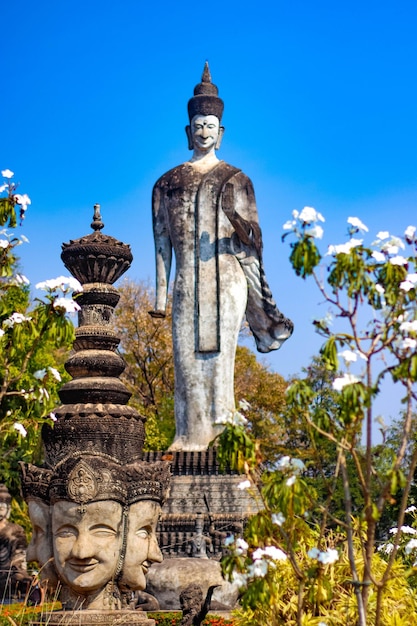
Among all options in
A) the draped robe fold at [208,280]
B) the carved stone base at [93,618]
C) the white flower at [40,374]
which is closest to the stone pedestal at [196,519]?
the draped robe fold at [208,280]

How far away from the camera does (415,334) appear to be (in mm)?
4930

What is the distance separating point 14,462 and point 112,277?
1713cm

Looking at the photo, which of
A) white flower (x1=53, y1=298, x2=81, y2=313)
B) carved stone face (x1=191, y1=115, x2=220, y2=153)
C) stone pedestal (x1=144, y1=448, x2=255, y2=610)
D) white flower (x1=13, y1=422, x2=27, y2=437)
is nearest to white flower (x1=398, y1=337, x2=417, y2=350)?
white flower (x1=53, y1=298, x2=81, y2=313)

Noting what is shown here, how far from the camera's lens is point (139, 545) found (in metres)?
7.08

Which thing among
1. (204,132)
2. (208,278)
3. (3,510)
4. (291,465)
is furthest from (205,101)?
(291,465)

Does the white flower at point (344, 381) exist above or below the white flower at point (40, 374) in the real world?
below

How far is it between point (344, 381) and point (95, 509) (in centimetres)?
275

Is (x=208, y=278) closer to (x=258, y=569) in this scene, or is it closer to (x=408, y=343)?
(x=258, y=569)

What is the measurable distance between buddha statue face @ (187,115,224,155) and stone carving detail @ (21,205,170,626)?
7.84 m

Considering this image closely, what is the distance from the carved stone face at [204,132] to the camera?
15.1 metres

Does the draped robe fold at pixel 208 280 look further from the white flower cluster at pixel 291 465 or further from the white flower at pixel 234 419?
the white flower cluster at pixel 291 465

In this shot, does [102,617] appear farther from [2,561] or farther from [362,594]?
[2,561]

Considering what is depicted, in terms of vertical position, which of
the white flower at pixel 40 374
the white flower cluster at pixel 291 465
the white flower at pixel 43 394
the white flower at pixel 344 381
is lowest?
the white flower cluster at pixel 291 465

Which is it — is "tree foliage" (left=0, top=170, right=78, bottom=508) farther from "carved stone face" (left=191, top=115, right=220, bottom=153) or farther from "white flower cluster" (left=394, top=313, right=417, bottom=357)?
"carved stone face" (left=191, top=115, right=220, bottom=153)
